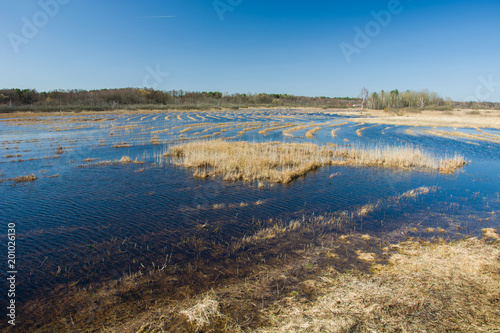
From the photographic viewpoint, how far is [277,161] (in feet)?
64.3

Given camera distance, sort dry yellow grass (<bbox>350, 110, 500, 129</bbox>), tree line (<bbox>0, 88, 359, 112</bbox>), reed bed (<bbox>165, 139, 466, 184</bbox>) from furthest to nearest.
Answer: tree line (<bbox>0, 88, 359, 112</bbox>), dry yellow grass (<bbox>350, 110, 500, 129</bbox>), reed bed (<bbox>165, 139, 466, 184</bbox>)

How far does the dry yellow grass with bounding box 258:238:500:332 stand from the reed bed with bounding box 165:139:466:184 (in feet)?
31.0

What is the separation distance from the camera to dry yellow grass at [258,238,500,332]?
4.97 metres

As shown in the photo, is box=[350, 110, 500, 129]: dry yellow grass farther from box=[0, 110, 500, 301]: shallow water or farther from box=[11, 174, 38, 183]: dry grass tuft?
box=[11, 174, 38, 183]: dry grass tuft

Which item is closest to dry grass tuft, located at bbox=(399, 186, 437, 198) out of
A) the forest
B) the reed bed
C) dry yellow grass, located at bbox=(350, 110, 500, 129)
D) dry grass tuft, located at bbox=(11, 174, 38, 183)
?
the reed bed

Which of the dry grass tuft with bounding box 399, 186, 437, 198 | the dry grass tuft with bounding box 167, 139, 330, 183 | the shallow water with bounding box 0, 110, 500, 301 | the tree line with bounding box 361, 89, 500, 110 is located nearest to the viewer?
the shallow water with bounding box 0, 110, 500, 301

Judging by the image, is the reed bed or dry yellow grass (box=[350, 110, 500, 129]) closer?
the reed bed

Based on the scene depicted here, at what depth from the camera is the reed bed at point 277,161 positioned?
16922 mm

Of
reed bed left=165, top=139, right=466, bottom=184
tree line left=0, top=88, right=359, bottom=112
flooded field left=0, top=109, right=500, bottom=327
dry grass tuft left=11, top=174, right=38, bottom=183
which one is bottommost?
flooded field left=0, top=109, right=500, bottom=327

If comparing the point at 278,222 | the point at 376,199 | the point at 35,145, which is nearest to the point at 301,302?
the point at 278,222

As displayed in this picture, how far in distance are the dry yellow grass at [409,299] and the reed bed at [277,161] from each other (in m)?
9.46

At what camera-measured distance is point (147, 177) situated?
A: 16.3m

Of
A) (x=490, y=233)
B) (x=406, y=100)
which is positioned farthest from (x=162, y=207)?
(x=406, y=100)

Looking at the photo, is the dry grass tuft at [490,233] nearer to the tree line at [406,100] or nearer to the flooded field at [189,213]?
the flooded field at [189,213]
